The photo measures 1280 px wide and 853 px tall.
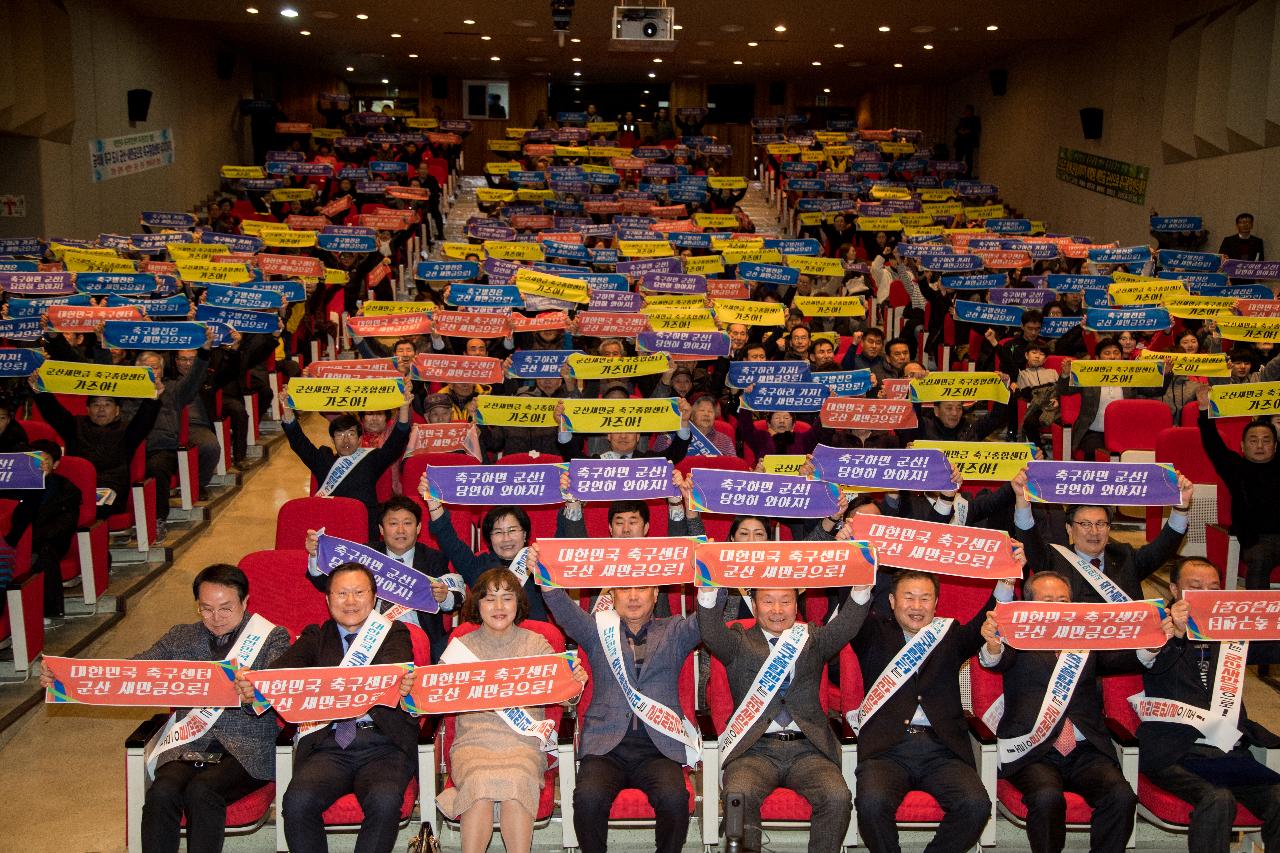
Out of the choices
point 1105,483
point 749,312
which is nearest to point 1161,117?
point 749,312

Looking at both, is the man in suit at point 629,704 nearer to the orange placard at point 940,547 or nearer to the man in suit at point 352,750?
the man in suit at point 352,750

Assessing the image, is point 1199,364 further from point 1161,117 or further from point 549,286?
point 1161,117

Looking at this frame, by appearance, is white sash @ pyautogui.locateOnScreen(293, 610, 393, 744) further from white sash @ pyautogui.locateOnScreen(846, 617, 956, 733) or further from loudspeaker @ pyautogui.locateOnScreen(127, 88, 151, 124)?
loudspeaker @ pyautogui.locateOnScreen(127, 88, 151, 124)

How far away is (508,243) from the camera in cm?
1133

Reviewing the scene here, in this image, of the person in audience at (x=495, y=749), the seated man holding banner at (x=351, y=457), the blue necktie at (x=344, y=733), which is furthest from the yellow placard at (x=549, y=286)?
the blue necktie at (x=344, y=733)

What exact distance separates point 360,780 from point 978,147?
23404mm

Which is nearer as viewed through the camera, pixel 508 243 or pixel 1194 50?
pixel 508 243

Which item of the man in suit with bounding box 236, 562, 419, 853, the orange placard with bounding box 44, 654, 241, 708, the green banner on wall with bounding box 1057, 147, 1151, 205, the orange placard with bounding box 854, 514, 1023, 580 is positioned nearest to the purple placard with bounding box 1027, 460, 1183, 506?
the orange placard with bounding box 854, 514, 1023, 580

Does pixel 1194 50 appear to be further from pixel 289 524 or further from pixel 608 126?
pixel 289 524

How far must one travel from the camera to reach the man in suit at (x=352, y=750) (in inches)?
157

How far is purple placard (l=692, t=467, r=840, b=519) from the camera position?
4.67m

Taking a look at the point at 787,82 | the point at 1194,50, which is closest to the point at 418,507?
the point at 1194,50

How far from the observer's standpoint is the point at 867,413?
663cm

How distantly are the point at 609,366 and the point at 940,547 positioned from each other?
3.24 m
